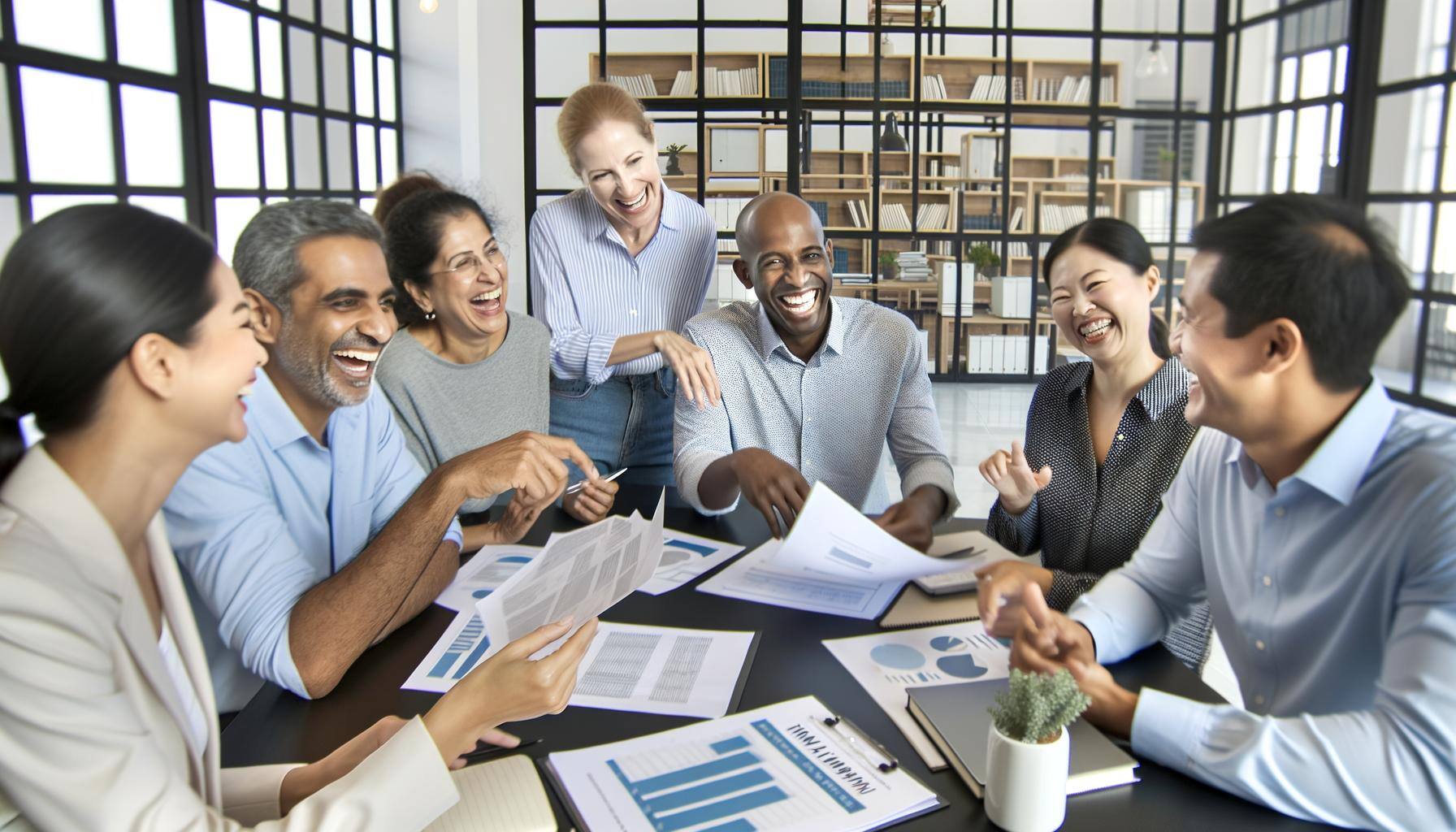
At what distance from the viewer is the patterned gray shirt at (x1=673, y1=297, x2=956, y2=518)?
2258 mm

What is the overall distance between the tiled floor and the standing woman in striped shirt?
2370 millimetres

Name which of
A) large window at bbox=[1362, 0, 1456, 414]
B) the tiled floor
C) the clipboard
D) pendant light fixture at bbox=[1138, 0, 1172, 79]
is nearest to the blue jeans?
the clipboard

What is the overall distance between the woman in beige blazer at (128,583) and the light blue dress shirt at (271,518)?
0.25 m

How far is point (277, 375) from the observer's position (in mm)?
1593

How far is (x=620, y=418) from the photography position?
2.54 m

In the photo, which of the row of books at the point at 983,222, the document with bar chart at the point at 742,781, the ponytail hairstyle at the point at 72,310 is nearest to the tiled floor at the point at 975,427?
the row of books at the point at 983,222

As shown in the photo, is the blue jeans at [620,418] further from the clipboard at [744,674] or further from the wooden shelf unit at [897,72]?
the wooden shelf unit at [897,72]

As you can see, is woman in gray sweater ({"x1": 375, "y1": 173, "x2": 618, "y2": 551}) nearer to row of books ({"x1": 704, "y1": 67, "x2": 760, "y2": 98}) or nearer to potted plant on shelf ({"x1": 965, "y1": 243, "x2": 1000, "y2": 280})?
row of books ({"x1": 704, "y1": 67, "x2": 760, "y2": 98})

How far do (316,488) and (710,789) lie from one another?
0.91 m

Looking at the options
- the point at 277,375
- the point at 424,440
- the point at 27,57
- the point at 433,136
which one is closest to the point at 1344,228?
the point at 277,375

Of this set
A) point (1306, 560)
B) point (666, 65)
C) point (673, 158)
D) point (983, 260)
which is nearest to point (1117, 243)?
point (1306, 560)

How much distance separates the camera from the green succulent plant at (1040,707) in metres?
0.89

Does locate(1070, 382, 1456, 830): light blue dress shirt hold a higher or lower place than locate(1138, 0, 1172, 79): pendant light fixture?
lower

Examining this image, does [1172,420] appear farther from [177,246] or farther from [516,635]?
[177,246]
